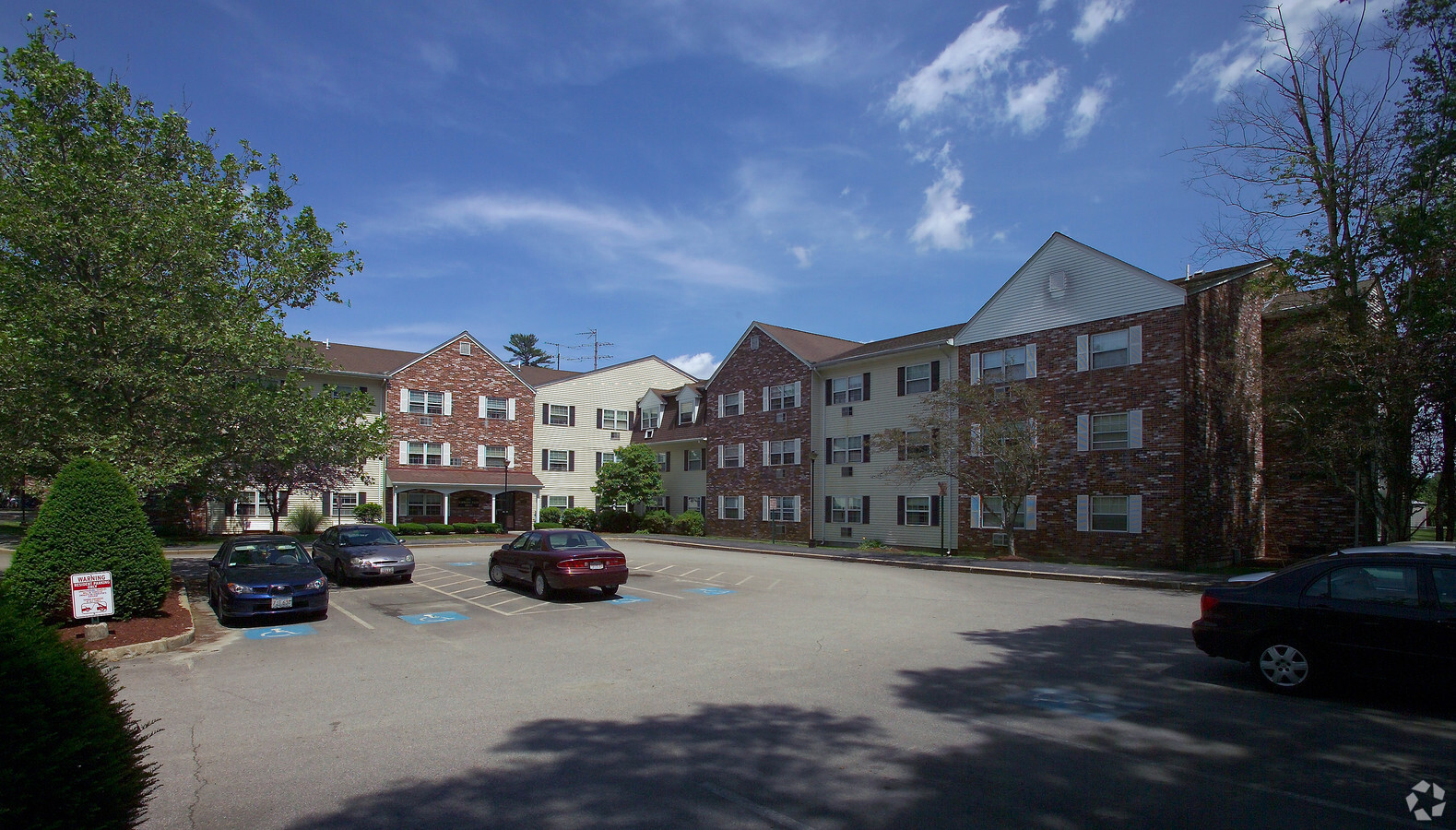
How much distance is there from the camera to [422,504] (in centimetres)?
4253

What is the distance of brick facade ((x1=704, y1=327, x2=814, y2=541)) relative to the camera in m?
37.6

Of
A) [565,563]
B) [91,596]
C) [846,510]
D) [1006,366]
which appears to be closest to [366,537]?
[565,563]

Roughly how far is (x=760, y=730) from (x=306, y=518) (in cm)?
3736

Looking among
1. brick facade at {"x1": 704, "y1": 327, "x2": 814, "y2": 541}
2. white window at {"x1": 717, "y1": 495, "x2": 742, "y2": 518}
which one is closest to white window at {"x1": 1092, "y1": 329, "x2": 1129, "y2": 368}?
brick facade at {"x1": 704, "y1": 327, "x2": 814, "y2": 541}

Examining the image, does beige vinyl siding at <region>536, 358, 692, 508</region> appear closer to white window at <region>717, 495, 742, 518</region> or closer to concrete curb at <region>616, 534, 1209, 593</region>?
white window at <region>717, 495, 742, 518</region>

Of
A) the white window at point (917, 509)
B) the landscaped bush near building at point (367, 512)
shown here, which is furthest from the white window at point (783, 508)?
the landscaped bush near building at point (367, 512)

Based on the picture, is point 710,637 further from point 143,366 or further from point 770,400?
point 770,400

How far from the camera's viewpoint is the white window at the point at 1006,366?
28.7 m

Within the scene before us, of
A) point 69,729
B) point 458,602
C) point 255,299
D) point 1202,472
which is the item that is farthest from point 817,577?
point 69,729

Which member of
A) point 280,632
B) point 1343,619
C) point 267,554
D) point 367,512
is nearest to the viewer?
point 1343,619

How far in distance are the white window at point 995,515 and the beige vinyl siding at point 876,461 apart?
1651 mm

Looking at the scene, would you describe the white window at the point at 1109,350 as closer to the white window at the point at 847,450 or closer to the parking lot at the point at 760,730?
the white window at the point at 847,450

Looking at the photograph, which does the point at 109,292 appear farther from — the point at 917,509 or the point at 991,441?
the point at 917,509

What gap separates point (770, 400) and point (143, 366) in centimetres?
2824
